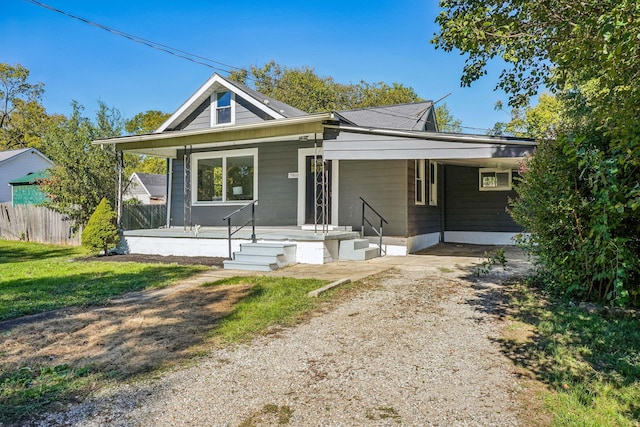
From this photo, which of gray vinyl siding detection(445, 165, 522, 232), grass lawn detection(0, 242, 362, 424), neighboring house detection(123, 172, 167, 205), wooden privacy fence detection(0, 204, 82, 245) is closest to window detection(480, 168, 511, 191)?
gray vinyl siding detection(445, 165, 522, 232)

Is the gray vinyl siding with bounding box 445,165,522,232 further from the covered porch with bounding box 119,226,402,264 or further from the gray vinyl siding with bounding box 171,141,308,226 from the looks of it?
the gray vinyl siding with bounding box 171,141,308,226

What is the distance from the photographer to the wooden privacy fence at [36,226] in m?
14.5

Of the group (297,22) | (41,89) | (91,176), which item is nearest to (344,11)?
(297,22)

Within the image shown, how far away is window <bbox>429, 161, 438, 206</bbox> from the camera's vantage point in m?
12.4

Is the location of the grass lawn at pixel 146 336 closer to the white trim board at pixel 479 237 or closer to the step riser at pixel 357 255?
the step riser at pixel 357 255

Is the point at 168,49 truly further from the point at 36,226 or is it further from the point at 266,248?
the point at 36,226

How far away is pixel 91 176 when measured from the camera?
44.0 feet

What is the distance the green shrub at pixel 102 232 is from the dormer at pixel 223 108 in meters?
3.36

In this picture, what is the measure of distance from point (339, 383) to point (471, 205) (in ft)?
38.5

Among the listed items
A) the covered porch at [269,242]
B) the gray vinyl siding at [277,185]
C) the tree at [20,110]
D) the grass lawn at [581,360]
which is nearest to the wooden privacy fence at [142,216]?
the covered porch at [269,242]

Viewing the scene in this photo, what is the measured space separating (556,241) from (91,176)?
1375 cm

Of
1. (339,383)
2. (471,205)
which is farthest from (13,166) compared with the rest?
(339,383)

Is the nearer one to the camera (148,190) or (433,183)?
(433,183)

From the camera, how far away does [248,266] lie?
26.4 ft
